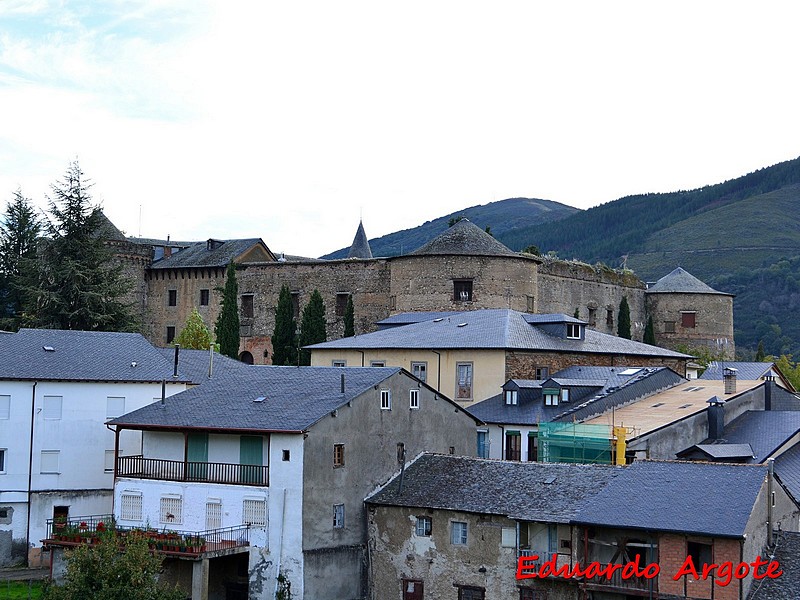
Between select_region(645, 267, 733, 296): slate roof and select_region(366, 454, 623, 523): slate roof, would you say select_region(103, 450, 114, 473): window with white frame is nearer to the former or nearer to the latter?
select_region(366, 454, 623, 523): slate roof

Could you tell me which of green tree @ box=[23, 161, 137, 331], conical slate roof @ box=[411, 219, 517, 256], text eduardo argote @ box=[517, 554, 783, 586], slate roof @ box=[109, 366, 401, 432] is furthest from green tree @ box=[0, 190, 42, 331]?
text eduardo argote @ box=[517, 554, 783, 586]

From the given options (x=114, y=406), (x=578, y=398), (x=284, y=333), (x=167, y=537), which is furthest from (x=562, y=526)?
(x=284, y=333)

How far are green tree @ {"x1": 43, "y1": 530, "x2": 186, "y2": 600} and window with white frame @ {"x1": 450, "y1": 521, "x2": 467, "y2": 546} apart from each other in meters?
7.41

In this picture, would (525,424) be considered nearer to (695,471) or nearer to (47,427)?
(695,471)

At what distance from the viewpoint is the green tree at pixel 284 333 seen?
67.8 m

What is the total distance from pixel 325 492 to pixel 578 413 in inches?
464

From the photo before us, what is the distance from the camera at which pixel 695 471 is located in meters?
30.6

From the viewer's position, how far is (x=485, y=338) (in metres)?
48.5

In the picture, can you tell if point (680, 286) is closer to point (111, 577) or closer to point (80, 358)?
point (80, 358)

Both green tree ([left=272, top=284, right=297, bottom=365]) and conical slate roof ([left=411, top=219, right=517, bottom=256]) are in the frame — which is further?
green tree ([left=272, top=284, right=297, bottom=365])

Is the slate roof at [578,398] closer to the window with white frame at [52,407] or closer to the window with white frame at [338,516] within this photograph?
the window with white frame at [338,516]

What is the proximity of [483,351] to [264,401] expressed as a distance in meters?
13.9

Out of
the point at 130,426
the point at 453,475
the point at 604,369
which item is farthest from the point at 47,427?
the point at 604,369

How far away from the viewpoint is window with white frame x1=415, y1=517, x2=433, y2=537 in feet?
108
